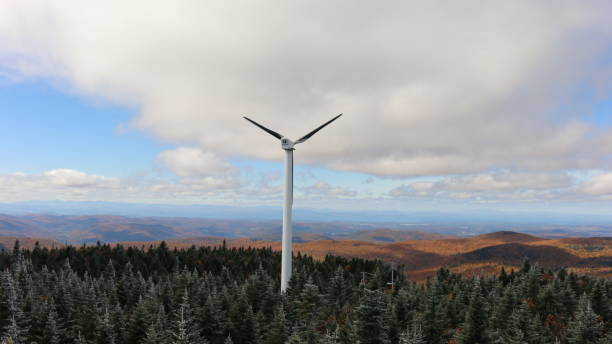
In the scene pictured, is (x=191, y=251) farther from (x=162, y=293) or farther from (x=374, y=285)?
(x=374, y=285)

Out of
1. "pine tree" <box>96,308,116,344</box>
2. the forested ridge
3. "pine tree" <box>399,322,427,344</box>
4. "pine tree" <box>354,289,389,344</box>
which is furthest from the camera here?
"pine tree" <box>96,308,116,344</box>

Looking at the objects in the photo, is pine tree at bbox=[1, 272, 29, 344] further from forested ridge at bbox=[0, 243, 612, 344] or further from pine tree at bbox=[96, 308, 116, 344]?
pine tree at bbox=[96, 308, 116, 344]

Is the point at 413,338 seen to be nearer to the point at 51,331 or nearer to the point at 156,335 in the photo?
the point at 156,335

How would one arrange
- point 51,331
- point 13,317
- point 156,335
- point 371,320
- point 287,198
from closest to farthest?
point 371,320 → point 156,335 → point 51,331 → point 13,317 → point 287,198

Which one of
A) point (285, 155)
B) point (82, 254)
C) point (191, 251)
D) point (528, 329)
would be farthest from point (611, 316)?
point (82, 254)

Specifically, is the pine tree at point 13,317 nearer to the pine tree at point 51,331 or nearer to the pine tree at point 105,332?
the pine tree at point 51,331

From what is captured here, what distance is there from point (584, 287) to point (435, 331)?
48.6 m

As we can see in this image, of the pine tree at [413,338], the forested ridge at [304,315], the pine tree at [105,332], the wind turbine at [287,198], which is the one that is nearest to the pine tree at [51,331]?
the forested ridge at [304,315]

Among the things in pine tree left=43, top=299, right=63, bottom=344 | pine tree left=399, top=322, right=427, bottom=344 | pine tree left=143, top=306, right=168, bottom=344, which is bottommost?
pine tree left=43, top=299, right=63, bottom=344

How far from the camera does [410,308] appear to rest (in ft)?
227

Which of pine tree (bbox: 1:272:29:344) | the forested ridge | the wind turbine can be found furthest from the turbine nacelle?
pine tree (bbox: 1:272:29:344)

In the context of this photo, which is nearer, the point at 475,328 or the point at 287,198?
the point at 475,328

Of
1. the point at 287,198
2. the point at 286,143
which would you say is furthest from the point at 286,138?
the point at 287,198

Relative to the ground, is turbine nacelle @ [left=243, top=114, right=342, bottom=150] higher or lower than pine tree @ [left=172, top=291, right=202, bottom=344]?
higher
